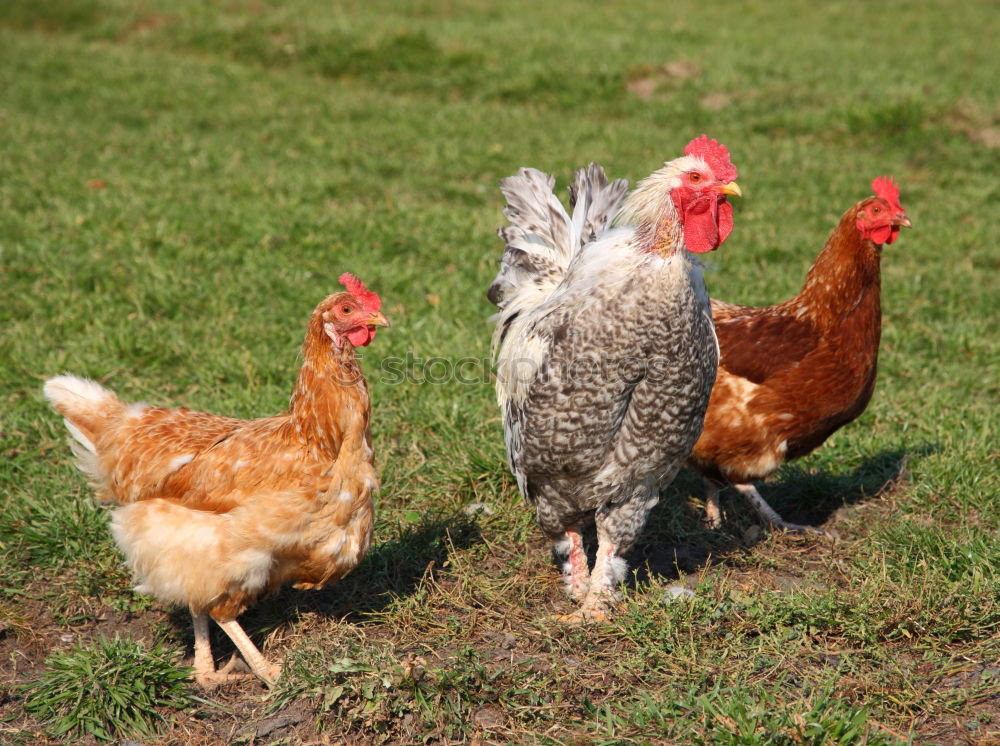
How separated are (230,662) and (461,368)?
2753 millimetres

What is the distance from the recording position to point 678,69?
44.6 ft

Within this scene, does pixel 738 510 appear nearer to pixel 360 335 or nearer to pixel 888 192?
pixel 888 192

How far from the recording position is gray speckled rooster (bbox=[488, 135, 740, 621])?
342 cm

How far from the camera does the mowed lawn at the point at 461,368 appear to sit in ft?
10.9

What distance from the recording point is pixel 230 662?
12.2 feet

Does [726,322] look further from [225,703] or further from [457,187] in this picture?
[457,187]

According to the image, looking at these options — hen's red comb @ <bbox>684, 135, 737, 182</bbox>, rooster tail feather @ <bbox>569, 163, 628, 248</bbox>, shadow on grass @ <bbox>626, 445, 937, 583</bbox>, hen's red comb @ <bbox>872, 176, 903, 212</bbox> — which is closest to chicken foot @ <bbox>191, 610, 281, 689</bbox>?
shadow on grass @ <bbox>626, 445, 937, 583</bbox>

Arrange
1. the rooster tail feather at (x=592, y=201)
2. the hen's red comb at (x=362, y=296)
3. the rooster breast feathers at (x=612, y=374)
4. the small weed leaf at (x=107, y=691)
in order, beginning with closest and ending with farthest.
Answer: the small weed leaf at (x=107, y=691), the rooster breast feathers at (x=612, y=374), the hen's red comb at (x=362, y=296), the rooster tail feather at (x=592, y=201)

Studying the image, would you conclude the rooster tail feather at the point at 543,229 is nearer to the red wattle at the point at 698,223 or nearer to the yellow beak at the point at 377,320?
the red wattle at the point at 698,223

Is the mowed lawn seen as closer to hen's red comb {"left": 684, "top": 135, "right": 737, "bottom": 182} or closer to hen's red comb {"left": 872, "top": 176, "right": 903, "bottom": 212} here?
hen's red comb {"left": 684, "top": 135, "right": 737, "bottom": 182}

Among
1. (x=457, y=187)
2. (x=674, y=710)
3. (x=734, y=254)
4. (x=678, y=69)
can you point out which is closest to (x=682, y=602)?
(x=674, y=710)

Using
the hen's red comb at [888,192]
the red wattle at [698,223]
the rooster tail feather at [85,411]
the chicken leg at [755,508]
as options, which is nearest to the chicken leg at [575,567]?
the chicken leg at [755,508]

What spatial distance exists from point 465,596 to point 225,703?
1091 millimetres

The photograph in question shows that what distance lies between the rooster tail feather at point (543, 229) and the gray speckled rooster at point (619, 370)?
25 cm
